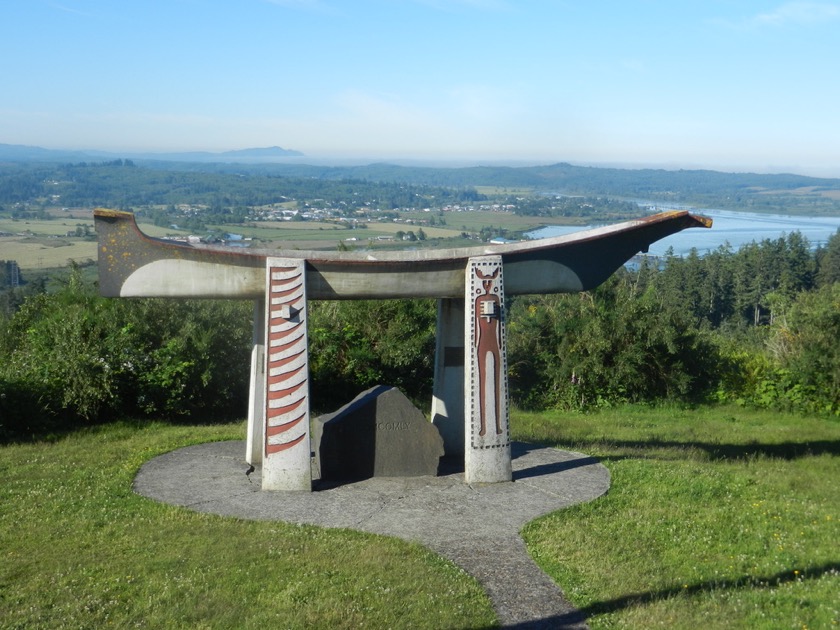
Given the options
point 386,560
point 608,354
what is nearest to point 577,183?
point 608,354

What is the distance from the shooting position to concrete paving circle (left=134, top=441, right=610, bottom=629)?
8.38 metres

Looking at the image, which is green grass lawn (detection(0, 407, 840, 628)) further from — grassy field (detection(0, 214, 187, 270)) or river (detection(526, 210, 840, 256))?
river (detection(526, 210, 840, 256))

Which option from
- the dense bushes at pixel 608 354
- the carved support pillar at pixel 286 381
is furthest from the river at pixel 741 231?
the carved support pillar at pixel 286 381

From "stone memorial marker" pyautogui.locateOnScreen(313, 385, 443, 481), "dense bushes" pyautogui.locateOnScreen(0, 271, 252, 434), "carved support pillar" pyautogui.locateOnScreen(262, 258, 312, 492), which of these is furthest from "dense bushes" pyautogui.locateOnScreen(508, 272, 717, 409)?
"carved support pillar" pyautogui.locateOnScreen(262, 258, 312, 492)

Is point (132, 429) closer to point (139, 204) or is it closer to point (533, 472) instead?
point (533, 472)

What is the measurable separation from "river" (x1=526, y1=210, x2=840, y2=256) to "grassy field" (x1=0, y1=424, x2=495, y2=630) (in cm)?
4251

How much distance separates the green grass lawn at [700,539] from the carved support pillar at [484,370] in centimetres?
145

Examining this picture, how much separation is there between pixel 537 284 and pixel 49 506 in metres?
6.85

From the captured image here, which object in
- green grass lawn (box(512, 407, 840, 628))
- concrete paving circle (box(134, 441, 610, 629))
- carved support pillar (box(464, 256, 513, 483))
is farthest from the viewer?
carved support pillar (box(464, 256, 513, 483))

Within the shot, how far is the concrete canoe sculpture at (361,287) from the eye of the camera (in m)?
10.7

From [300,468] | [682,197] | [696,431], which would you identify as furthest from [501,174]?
[300,468]

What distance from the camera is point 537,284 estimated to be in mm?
11992

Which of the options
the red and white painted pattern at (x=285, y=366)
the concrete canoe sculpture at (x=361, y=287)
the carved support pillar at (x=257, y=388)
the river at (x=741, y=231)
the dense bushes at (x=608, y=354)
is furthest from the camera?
the river at (x=741, y=231)

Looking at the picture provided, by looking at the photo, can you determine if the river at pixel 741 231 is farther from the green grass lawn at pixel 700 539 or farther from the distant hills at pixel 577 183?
the green grass lawn at pixel 700 539
